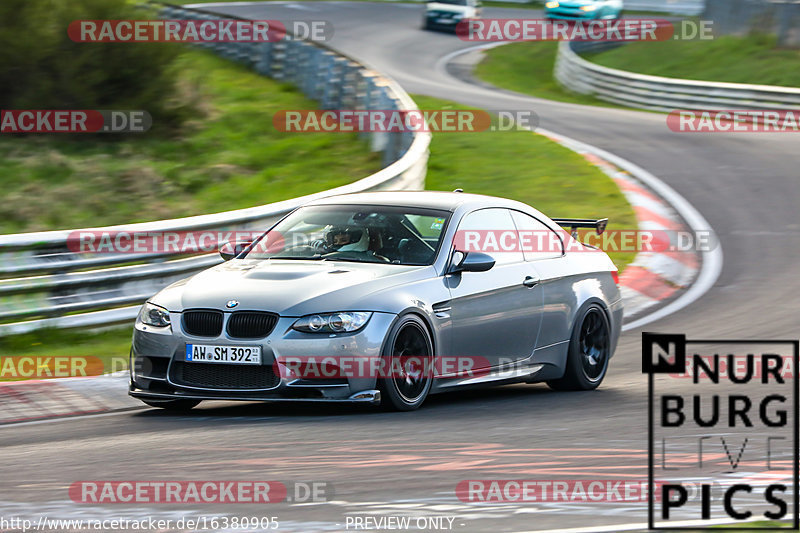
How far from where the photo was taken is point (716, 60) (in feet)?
116

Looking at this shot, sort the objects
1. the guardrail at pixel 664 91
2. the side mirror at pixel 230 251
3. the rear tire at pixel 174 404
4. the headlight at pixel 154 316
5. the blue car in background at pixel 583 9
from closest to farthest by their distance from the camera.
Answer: the headlight at pixel 154 316 < the rear tire at pixel 174 404 < the side mirror at pixel 230 251 < the guardrail at pixel 664 91 < the blue car in background at pixel 583 9

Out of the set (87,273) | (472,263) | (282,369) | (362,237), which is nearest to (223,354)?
(282,369)

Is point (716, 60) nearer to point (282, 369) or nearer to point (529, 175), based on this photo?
point (529, 175)

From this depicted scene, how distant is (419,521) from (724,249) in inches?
463

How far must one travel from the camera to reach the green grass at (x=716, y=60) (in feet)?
106

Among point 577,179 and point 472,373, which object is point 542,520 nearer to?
point 472,373

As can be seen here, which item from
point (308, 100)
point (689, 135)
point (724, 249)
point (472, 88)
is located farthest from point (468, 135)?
point (472, 88)

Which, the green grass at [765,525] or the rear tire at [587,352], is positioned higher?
the green grass at [765,525]

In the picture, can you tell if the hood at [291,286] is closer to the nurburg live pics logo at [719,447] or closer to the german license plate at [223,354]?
the german license plate at [223,354]

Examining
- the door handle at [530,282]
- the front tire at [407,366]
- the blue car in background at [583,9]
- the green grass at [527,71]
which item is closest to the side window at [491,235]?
the door handle at [530,282]

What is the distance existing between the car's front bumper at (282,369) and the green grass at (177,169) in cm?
773

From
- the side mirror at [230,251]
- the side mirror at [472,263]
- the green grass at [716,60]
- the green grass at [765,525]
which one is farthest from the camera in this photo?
the green grass at [716,60]

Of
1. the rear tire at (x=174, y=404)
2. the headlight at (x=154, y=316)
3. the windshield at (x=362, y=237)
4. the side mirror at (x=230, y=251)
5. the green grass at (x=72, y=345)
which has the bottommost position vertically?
the green grass at (x=72, y=345)

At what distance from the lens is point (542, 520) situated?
5.09m
